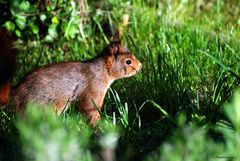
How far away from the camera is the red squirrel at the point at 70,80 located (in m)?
3.16

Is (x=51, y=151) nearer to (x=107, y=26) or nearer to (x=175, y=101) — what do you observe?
(x=175, y=101)

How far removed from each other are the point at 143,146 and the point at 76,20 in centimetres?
192

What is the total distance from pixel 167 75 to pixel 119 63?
28 centimetres

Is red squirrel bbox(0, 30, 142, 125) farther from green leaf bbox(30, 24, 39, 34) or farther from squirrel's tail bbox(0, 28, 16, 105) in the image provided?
green leaf bbox(30, 24, 39, 34)

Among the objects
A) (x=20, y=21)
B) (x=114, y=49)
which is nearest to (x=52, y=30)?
Answer: (x=20, y=21)

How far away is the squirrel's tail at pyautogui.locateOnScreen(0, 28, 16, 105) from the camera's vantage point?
316 cm

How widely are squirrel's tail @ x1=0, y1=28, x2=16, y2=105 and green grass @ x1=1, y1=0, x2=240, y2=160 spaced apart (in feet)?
1.43

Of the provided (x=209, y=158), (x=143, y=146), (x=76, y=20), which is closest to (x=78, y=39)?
(x=76, y=20)

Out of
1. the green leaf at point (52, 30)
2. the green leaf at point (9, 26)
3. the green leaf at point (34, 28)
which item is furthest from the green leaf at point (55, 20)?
the green leaf at point (9, 26)

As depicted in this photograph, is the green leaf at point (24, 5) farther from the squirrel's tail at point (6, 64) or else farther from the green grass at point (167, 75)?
the squirrel's tail at point (6, 64)

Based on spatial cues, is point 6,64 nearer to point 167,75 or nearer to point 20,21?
point 167,75

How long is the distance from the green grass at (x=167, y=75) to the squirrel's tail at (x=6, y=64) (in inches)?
17.2

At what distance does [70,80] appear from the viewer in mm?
3266

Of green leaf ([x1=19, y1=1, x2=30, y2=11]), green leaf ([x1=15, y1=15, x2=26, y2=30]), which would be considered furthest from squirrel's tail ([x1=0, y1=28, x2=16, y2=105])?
green leaf ([x1=15, y1=15, x2=26, y2=30])
